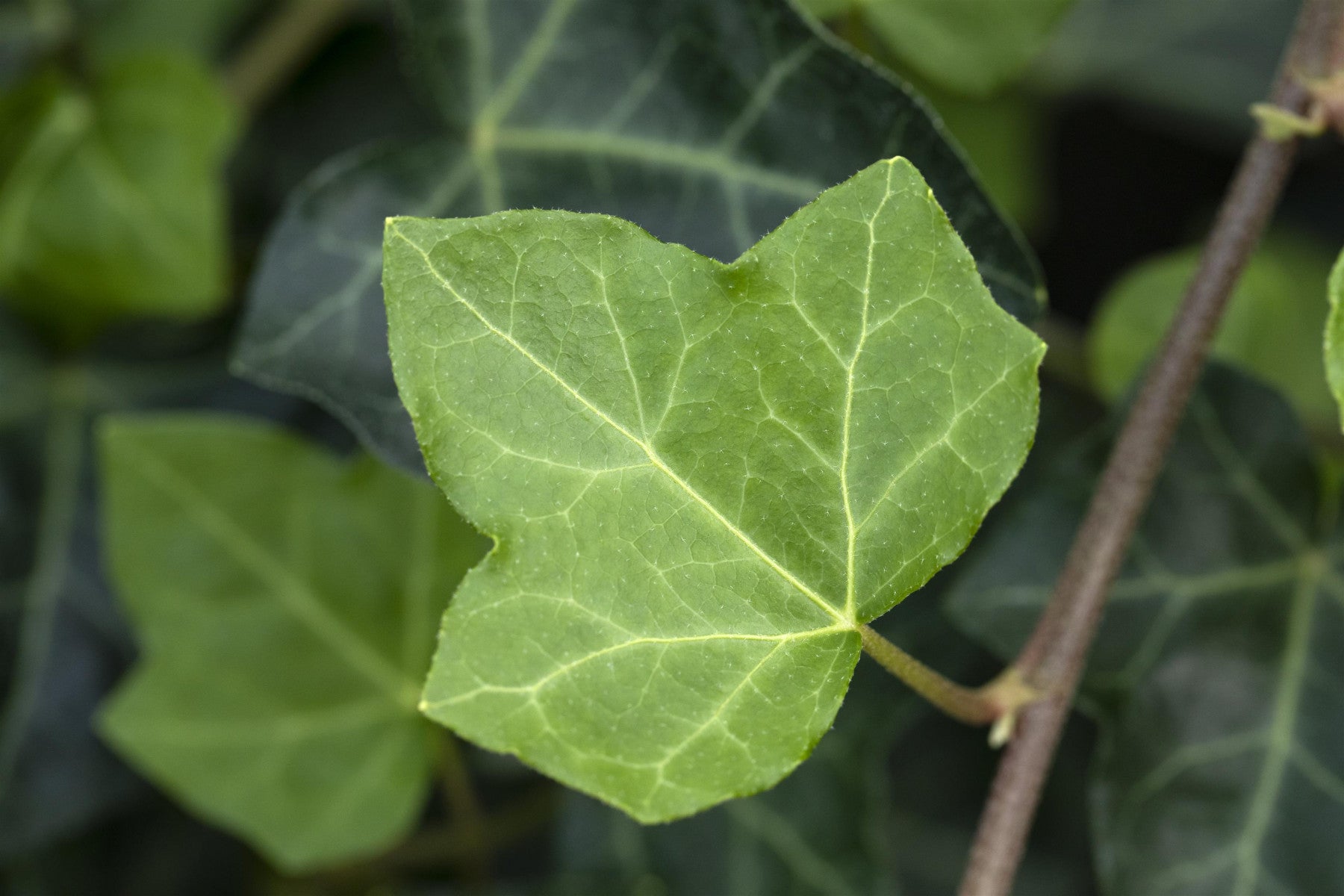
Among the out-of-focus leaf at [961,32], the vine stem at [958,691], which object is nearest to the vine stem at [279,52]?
the out-of-focus leaf at [961,32]

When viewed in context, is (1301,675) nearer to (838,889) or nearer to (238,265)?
(838,889)

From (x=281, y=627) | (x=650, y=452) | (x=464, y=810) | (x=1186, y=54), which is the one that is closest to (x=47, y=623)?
(x=281, y=627)

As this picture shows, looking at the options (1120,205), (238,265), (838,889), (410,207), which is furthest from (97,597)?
(1120,205)

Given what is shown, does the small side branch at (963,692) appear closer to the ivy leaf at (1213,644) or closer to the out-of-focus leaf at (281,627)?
the ivy leaf at (1213,644)

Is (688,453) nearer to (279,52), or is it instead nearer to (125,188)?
(125,188)

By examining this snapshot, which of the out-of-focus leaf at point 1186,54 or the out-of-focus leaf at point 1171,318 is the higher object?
the out-of-focus leaf at point 1186,54

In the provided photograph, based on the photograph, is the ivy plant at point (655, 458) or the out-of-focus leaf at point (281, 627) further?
the out-of-focus leaf at point (281, 627)

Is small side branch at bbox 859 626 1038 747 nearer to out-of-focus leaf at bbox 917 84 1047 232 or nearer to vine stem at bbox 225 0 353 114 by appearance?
out-of-focus leaf at bbox 917 84 1047 232
